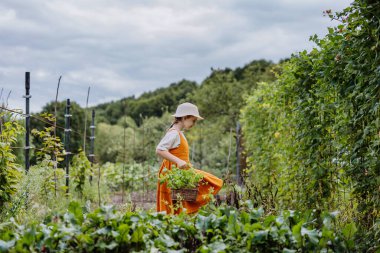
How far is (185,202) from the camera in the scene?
14.6ft

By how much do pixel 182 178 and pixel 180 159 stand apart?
14.1 inches

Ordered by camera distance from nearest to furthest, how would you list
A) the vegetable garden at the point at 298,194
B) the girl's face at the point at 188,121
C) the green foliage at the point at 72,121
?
the vegetable garden at the point at 298,194 < the girl's face at the point at 188,121 < the green foliage at the point at 72,121

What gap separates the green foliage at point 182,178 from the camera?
427 centimetres

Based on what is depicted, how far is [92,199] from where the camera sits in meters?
9.38

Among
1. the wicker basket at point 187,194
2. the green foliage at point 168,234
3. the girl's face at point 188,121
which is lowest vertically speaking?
the green foliage at point 168,234

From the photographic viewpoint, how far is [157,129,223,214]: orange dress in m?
4.46

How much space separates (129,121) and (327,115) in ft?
83.7

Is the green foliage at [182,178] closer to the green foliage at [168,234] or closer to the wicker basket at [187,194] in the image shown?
the wicker basket at [187,194]

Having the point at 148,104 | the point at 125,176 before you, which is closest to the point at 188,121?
the point at 125,176

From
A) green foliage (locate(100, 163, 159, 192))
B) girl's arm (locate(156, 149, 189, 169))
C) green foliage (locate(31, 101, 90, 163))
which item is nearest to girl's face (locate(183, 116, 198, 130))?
girl's arm (locate(156, 149, 189, 169))

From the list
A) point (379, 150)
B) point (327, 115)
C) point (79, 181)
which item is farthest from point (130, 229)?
point (79, 181)

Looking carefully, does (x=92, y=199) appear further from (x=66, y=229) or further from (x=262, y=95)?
(x=66, y=229)

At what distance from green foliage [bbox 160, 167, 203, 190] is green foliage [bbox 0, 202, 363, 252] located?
31.4 inches

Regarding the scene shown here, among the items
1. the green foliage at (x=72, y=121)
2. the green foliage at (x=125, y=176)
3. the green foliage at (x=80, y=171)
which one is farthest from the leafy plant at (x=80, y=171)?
→ the green foliage at (x=72, y=121)
